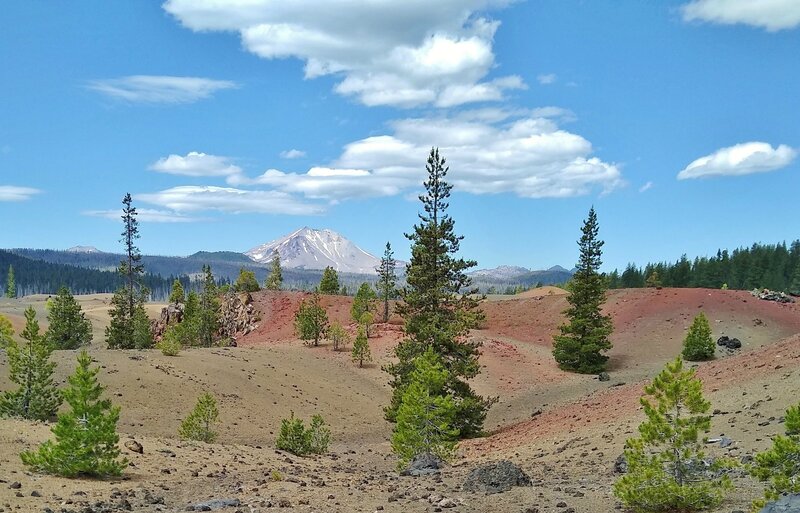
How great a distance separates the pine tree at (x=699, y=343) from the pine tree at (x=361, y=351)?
82.1 feet

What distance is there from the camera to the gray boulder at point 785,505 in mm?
6629

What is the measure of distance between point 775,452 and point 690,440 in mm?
1263

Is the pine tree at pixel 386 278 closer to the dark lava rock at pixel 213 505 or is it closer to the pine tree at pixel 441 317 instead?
the pine tree at pixel 441 317

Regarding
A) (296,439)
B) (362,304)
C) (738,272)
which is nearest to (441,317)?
(296,439)

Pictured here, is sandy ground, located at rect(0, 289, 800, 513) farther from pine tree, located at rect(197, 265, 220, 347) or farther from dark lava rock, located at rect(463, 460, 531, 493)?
pine tree, located at rect(197, 265, 220, 347)

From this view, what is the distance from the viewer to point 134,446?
16.3 m

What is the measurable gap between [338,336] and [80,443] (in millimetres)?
35390

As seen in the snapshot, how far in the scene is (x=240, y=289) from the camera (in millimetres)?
79750

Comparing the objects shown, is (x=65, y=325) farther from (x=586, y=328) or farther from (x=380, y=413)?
(x=586, y=328)

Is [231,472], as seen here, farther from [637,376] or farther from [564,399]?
[637,376]

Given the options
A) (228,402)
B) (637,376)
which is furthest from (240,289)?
(637,376)

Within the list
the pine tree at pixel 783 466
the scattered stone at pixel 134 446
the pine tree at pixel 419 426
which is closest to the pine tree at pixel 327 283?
the scattered stone at pixel 134 446

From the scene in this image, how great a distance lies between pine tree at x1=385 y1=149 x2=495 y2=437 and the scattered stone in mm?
11497

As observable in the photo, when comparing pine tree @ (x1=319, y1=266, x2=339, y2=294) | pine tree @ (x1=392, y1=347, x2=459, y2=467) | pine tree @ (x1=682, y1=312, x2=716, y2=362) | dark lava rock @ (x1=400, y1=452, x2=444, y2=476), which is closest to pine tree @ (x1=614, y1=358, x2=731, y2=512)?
dark lava rock @ (x1=400, y1=452, x2=444, y2=476)
